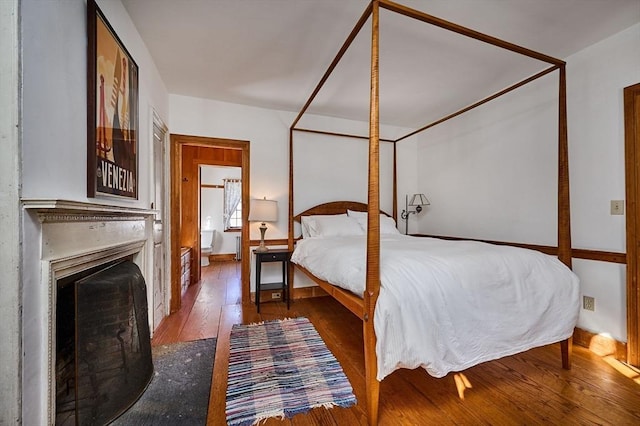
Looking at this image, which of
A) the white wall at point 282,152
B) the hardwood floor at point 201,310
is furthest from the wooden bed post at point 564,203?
the hardwood floor at point 201,310

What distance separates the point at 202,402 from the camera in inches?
59.7

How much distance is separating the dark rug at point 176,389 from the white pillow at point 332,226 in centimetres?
161

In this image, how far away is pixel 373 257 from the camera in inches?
53.0

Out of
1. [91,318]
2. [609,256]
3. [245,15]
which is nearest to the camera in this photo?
[91,318]

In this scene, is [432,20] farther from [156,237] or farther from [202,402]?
[156,237]

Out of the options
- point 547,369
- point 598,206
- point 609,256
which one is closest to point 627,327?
point 609,256

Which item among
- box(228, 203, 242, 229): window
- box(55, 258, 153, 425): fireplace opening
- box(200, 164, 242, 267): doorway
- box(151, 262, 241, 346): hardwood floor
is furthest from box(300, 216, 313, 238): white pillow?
box(228, 203, 242, 229): window

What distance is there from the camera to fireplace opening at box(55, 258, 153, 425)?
1.20 m

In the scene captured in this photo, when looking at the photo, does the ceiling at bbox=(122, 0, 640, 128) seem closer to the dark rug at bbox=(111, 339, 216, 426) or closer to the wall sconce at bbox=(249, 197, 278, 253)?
the wall sconce at bbox=(249, 197, 278, 253)

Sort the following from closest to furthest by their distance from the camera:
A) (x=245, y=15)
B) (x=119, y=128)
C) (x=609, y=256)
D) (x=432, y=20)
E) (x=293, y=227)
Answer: (x=432, y=20)
(x=119, y=128)
(x=245, y=15)
(x=609, y=256)
(x=293, y=227)

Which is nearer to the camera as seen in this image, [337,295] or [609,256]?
[337,295]

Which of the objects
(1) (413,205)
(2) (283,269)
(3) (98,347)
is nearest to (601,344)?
(1) (413,205)

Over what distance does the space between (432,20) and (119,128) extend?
1971 mm

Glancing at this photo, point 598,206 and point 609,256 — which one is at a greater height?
point 598,206
